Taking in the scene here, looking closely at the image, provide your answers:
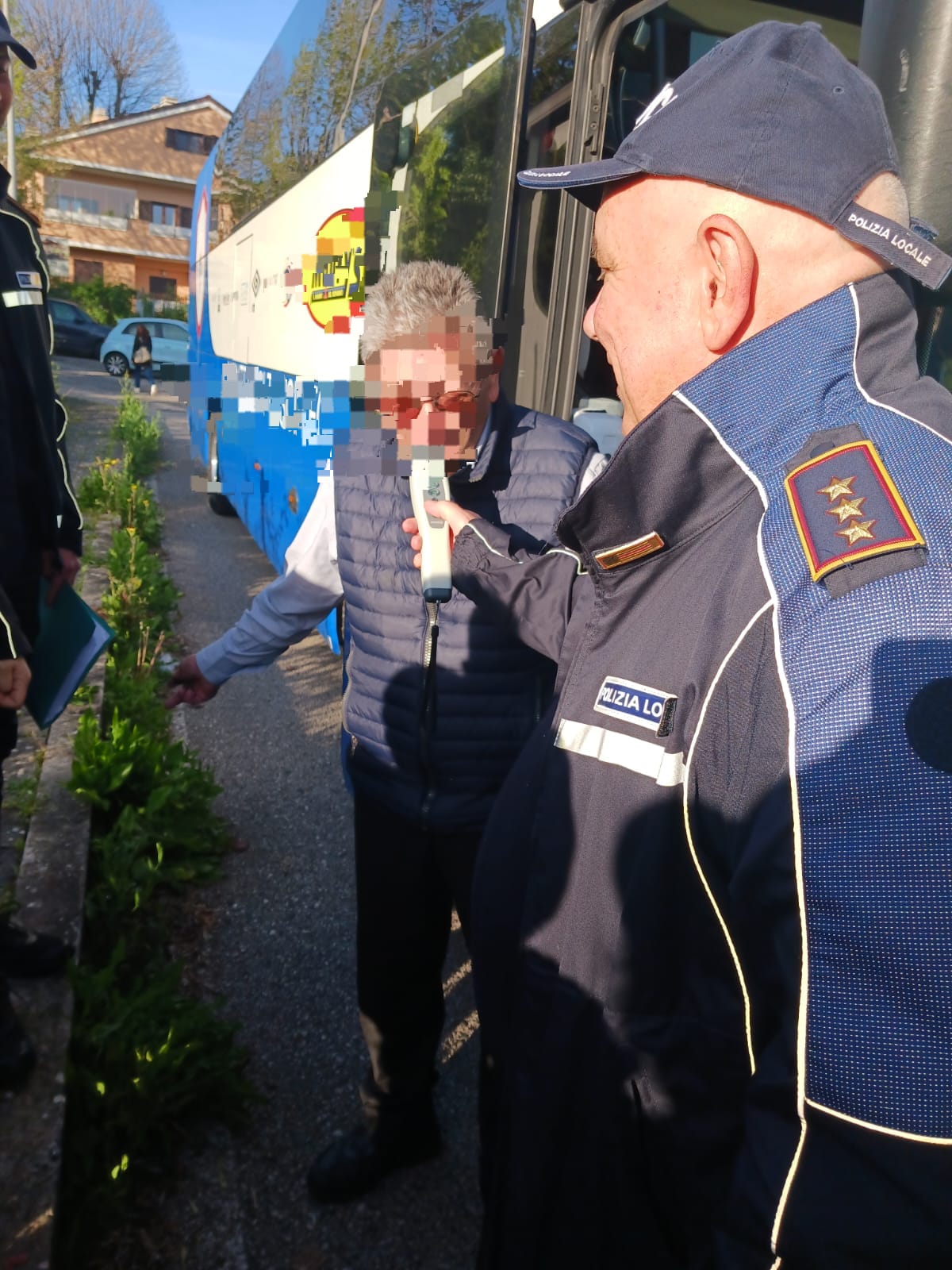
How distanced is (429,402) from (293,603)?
2.45ft

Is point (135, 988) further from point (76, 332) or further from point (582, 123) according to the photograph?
point (76, 332)

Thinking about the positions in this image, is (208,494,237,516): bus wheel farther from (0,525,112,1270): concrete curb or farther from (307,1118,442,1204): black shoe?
(307,1118,442,1204): black shoe

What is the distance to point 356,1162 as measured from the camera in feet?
7.82

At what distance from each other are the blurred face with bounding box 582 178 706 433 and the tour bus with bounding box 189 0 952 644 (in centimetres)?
66

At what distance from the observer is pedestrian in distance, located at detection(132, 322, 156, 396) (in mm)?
17578

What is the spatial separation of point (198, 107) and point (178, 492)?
40.2 m

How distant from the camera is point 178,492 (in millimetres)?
11812

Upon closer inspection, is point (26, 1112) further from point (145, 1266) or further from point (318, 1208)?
point (318, 1208)

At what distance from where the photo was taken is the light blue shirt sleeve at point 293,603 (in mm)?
2426

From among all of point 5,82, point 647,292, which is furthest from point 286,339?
point 647,292

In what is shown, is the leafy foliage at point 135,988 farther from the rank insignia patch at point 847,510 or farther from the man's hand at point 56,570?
the rank insignia patch at point 847,510

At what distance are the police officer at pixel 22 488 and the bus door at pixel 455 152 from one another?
137 centimetres

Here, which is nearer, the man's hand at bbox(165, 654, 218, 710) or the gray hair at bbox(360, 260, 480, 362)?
the gray hair at bbox(360, 260, 480, 362)

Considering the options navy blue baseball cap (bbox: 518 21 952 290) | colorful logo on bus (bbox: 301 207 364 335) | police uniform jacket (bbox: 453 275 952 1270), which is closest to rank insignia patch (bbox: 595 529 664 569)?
police uniform jacket (bbox: 453 275 952 1270)
